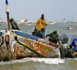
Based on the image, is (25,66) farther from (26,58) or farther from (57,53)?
(57,53)

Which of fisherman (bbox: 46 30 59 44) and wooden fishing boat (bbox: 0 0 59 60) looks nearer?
wooden fishing boat (bbox: 0 0 59 60)

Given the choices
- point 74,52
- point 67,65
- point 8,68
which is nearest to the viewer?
point 8,68

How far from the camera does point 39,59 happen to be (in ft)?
53.0

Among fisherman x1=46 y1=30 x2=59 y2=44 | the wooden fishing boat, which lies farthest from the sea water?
fisherman x1=46 y1=30 x2=59 y2=44

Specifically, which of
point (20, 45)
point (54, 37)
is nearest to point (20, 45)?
point (20, 45)

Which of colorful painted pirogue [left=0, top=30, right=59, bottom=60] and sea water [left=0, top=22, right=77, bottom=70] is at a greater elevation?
colorful painted pirogue [left=0, top=30, right=59, bottom=60]

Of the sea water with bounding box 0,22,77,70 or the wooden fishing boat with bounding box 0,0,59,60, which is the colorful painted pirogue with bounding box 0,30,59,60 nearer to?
the wooden fishing boat with bounding box 0,0,59,60

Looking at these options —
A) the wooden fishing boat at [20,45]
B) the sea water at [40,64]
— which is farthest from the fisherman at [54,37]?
the sea water at [40,64]

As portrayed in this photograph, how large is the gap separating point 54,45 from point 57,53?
0.41 meters

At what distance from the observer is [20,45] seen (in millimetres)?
15359

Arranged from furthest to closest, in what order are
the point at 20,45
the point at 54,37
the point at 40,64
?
1. the point at 54,37
2. the point at 40,64
3. the point at 20,45

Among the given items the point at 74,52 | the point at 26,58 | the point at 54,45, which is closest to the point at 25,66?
the point at 26,58

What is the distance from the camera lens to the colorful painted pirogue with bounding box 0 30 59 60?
1513 centimetres

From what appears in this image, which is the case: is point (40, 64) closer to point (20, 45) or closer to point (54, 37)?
point (20, 45)
